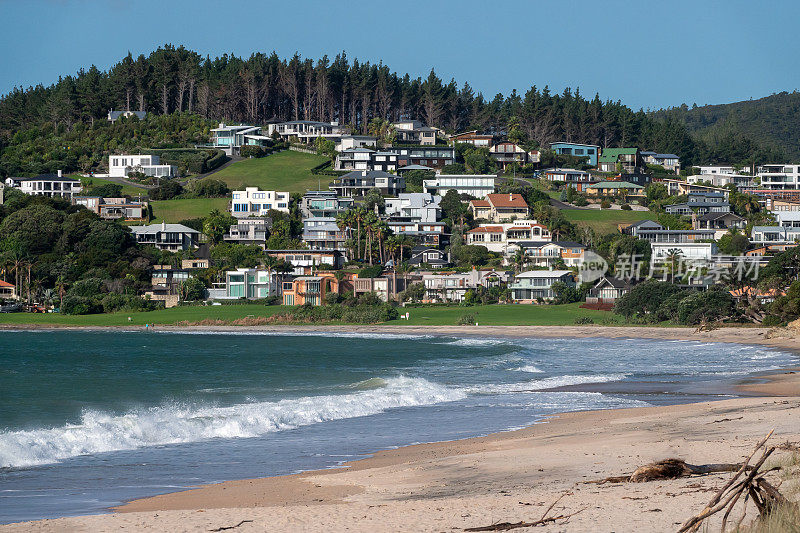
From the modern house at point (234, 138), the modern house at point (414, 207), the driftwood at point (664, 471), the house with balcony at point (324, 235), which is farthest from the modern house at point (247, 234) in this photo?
the driftwood at point (664, 471)

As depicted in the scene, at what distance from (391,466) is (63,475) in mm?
5878

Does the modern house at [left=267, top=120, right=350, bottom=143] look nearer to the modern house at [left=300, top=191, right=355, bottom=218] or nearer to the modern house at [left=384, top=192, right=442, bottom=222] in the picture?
the modern house at [left=384, top=192, right=442, bottom=222]

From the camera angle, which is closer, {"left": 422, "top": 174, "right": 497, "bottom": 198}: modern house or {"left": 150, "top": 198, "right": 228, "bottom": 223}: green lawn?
{"left": 150, "top": 198, "right": 228, "bottom": 223}: green lawn

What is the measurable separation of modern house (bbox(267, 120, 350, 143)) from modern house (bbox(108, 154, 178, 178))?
885 inches

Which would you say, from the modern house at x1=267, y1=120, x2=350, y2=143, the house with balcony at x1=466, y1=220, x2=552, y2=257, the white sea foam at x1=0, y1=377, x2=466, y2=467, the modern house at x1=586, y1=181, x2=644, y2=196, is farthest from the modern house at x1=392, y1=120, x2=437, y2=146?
the white sea foam at x1=0, y1=377, x2=466, y2=467

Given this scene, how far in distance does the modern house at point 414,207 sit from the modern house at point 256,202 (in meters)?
12.1

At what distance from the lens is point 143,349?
189ft

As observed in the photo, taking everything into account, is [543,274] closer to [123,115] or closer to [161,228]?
[161,228]

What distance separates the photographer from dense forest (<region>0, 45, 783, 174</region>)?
14450 centimetres

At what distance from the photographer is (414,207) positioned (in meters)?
106

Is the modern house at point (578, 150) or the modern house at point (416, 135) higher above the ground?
the modern house at point (416, 135)

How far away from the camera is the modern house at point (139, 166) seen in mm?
118750

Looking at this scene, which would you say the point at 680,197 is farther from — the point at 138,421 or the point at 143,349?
the point at 138,421

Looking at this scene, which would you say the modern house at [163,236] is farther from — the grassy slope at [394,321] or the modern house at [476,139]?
the modern house at [476,139]
